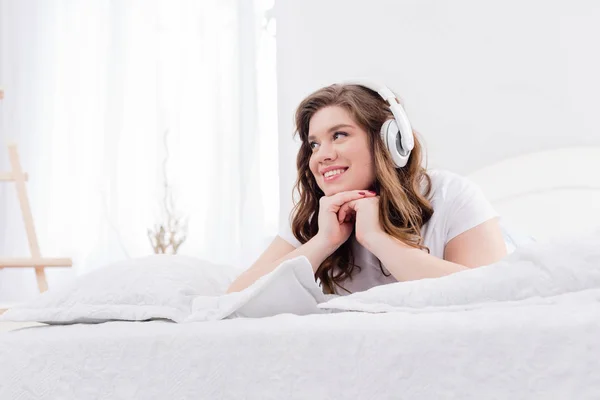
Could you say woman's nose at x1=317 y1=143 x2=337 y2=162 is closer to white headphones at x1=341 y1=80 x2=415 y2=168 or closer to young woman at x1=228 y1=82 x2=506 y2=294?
young woman at x1=228 y1=82 x2=506 y2=294

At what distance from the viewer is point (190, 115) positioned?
2.74m

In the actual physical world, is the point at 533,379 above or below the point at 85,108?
below

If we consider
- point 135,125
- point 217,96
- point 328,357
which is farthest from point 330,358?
point 135,125

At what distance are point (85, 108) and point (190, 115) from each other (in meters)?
0.46

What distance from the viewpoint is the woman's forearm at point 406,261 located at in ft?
3.96

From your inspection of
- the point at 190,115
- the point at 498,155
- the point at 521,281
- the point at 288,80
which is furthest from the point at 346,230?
the point at 190,115

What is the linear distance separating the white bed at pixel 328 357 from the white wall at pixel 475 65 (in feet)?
4.46

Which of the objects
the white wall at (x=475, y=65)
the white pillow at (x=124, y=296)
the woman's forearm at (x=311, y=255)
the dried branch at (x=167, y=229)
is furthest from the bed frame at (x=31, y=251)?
the white pillow at (x=124, y=296)

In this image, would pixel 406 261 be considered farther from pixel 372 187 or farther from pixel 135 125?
pixel 135 125

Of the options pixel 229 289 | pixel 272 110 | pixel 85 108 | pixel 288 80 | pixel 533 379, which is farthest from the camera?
pixel 85 108

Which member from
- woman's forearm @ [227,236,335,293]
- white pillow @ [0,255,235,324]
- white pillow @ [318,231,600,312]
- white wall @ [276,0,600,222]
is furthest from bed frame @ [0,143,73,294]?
white pillow @ [318,231,600,312]

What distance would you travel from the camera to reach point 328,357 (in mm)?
710

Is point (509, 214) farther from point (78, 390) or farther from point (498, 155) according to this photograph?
point (78, 390)

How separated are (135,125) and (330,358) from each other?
224 cm
